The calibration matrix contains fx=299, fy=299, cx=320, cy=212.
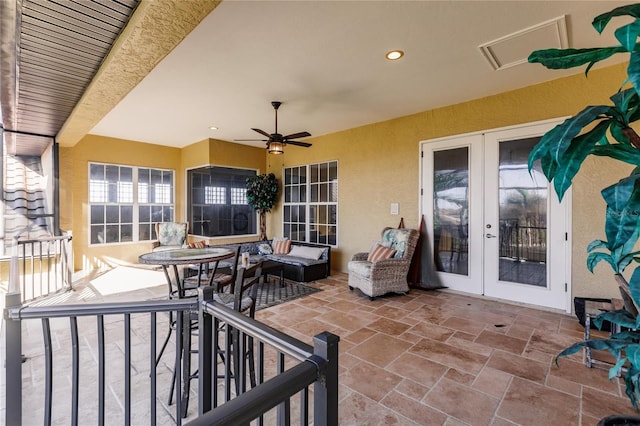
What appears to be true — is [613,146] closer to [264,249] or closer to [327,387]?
[327,387]

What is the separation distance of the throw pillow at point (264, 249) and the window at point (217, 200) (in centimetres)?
134

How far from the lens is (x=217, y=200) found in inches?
281

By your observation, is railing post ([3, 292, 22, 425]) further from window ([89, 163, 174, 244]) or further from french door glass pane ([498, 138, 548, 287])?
window ([89, 163, 174, 244])

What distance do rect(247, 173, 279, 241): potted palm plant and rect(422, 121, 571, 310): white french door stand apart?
354 centimetres

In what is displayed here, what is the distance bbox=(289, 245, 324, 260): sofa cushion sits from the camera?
18.1ft

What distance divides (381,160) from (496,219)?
207 centimetres

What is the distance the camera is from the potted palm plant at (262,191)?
6.88 m

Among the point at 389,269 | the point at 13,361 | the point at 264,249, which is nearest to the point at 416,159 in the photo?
the point at 389,269

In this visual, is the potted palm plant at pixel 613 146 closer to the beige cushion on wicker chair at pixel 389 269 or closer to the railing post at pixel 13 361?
the railing post at pixel 13 361

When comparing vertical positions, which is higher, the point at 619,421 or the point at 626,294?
the point at 626,294

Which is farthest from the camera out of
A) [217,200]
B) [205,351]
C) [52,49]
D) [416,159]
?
[217,200]

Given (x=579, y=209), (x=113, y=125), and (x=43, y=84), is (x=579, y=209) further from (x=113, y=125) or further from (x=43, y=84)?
(x=113, y=125)

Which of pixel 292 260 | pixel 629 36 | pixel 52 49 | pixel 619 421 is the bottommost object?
pixel 619 421

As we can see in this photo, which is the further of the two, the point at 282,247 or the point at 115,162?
the point at 115,162
